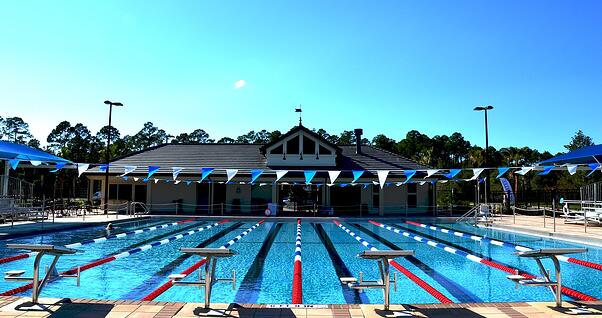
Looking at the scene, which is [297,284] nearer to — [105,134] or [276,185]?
[276,185]

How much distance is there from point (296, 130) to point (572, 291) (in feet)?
70.1

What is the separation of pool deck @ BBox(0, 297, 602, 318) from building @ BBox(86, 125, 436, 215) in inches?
805

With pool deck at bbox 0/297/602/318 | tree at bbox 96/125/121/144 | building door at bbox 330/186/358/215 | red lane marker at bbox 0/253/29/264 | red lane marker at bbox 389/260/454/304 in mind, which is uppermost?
tree at bbox 96/125/121/144

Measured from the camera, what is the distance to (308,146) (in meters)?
27.9

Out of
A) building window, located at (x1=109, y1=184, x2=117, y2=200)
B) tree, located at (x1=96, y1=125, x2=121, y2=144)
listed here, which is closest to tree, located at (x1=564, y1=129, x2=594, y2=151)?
building window, located at (x1=109, y1=184, x2=117, y2=200)

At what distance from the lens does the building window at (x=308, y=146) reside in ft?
91.4

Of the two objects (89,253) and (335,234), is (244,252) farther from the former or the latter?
(335,234)

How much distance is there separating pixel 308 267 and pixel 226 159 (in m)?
20.2

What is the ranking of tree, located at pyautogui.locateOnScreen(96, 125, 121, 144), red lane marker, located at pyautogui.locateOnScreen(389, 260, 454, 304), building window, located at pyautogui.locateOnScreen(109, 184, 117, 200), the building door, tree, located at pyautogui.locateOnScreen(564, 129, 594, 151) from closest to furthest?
red lane marker, located at pyautogui.locateOnScreen(389, 260, 454, 304) < the building door < building window, located at pyautogui.locateOnScreen(109, 184, 117, 200) < tree, located at pyautogui.locateOnScreen(564, 129, 594, 151) < tree, located at pyautogui.locateOnScreen(96, 125, 121, 144)

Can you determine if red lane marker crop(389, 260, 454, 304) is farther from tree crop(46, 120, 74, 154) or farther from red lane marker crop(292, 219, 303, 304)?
tree crop(46, 120, 74, 154)

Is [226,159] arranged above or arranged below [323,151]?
below

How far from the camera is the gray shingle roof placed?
90.7ft

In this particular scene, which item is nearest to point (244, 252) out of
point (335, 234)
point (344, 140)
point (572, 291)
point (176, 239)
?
point (176, 239)

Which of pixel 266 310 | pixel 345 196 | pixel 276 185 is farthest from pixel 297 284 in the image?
pixel 345 196
